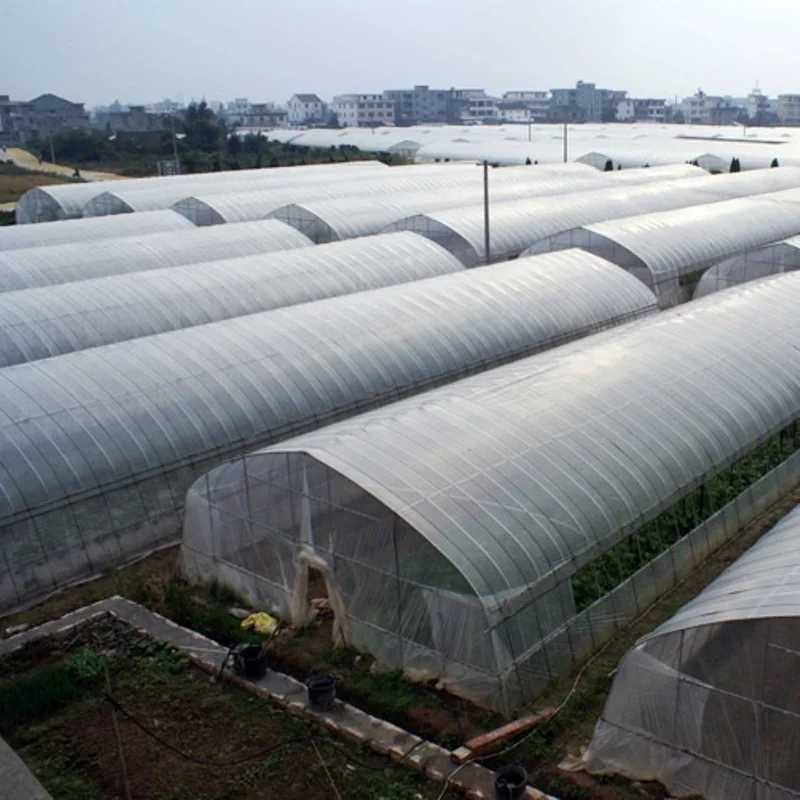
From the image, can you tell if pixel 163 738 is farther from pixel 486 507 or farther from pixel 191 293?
pixel 191 293

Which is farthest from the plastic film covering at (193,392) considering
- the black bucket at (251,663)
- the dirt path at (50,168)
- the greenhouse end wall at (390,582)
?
the dirt path at (50,168)

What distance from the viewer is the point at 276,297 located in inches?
909

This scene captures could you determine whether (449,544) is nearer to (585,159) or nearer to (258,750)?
(258,750)

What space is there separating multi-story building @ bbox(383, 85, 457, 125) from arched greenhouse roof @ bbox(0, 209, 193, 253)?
16122 centimetres

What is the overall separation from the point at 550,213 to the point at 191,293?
15.8m

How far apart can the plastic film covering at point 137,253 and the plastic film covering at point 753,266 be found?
11.9 metres

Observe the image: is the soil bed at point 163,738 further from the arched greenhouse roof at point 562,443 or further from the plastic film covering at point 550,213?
the plastic film covering at point 550,213

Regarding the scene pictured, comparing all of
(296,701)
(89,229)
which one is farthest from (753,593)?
(89,229)

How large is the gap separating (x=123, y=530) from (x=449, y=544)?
5873 millimetres

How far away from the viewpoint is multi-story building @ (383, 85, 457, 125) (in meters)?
190

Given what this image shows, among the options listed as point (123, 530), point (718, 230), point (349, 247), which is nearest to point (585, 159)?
point (718, 230)

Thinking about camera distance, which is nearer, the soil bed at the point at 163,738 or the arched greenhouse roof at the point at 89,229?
the soil bed at the point at 163,738

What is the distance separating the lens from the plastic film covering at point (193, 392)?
14.0 meters

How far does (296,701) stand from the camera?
11.2m
